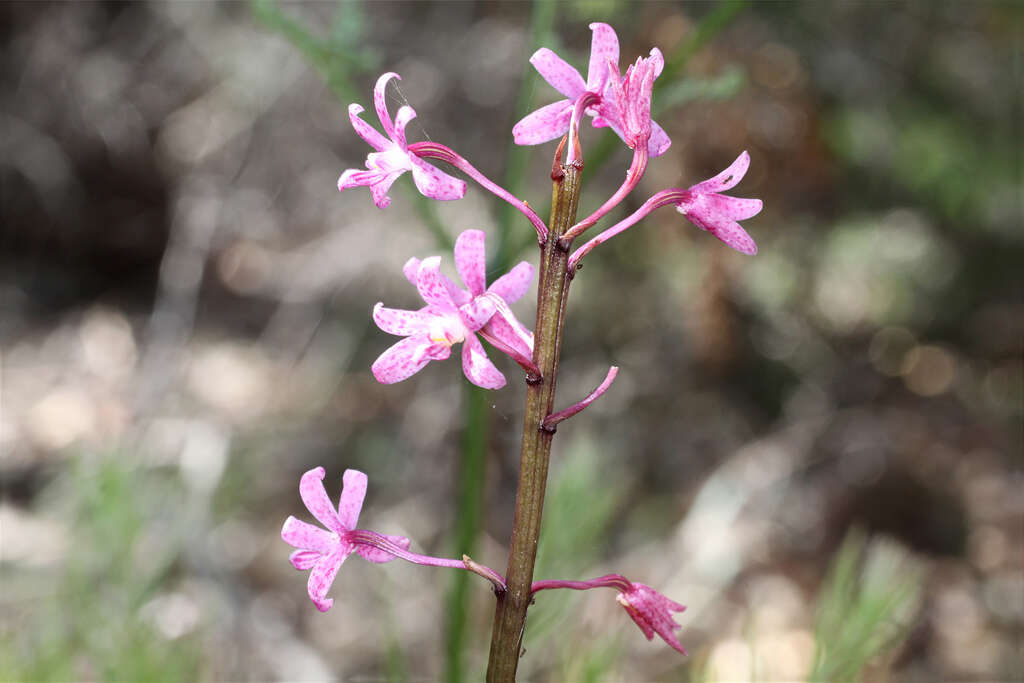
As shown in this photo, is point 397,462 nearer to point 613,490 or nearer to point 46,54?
point 613,490

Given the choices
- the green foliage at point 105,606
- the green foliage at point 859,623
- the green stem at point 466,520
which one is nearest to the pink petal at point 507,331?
the green stem at point 466,520

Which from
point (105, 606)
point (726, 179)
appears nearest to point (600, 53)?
point (726, 179)

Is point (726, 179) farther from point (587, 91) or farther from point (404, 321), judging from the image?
point (404, 321)

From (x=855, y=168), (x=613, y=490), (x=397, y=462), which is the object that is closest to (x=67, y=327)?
(x=397, y=462)

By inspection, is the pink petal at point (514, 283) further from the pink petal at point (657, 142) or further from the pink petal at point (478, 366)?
the pink petal at point (657, 142)

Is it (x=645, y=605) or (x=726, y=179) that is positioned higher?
(x=726, y=179)

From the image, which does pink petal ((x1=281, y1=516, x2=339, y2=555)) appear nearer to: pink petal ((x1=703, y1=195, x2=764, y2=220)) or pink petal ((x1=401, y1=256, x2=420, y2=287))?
pink petal ((x1=401, y1=256, x2=420, y2=287))

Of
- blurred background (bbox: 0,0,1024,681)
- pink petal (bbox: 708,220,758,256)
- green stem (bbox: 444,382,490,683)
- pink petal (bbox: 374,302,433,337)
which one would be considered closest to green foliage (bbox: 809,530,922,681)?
green stem (bbox: 444,382,490,683)
